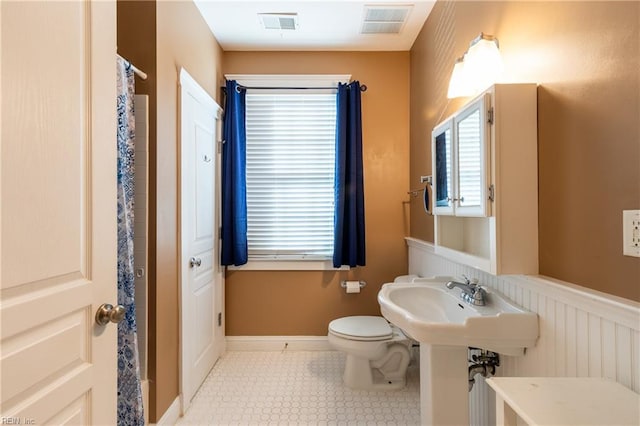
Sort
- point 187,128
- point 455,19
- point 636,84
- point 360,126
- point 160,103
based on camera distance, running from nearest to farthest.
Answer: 1. point 636,84
2. point 160,103
3. point 455,19
4. point 187,128
5. point 360,126

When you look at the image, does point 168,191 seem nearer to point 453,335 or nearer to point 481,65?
point 453,335

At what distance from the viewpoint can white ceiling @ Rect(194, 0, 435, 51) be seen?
218cm

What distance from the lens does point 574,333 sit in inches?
38.7

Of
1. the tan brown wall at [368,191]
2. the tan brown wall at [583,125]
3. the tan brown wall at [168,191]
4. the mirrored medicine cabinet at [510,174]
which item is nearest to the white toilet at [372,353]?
the tan brown wall at [368,191]

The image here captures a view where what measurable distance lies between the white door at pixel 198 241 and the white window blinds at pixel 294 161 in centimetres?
33

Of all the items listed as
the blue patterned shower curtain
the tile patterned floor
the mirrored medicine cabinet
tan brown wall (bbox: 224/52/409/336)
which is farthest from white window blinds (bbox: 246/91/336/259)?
A: the mirrored medicine cabinet

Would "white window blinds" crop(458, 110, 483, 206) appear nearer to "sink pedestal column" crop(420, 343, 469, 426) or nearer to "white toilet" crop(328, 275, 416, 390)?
"sink pedestal column" crop(420, 343, 469, 426)

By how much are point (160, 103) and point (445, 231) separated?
1.67m

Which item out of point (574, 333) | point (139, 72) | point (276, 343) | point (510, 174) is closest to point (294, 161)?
point (139, 72)

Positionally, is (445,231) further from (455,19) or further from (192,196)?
(192,196)

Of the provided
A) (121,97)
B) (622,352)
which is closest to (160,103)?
(121,97)

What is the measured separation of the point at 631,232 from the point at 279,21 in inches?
93.5

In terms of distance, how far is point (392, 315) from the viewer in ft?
4.58

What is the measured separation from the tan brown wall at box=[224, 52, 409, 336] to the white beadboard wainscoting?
1.35 m
